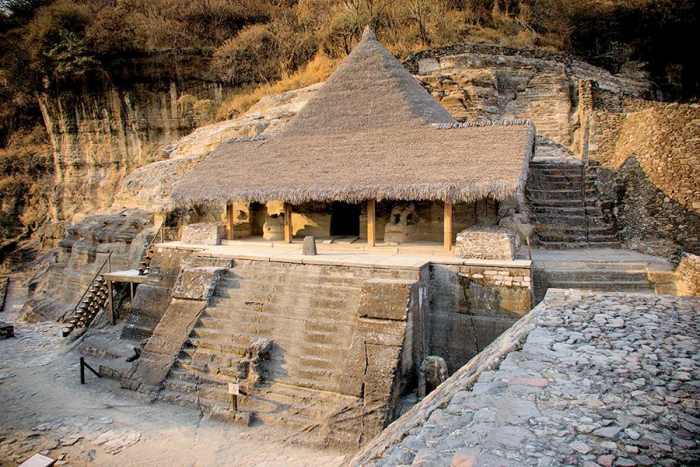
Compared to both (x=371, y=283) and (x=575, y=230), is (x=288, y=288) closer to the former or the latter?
(x=371, y=283)

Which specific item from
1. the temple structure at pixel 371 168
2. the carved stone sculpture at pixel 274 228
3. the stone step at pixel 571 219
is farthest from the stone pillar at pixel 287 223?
the stone step at pixel 571 219

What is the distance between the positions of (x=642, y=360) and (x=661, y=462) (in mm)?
1386

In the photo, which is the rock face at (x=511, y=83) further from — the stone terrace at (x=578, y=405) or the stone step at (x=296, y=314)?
the stone terrace at (x=578, y=405)

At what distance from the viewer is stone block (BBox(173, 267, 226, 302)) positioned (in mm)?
8484

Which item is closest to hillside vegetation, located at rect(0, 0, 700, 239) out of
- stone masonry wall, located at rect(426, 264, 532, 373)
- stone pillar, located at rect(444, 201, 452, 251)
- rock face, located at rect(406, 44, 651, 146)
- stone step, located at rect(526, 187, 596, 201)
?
rock face, located at rect(406, 44, 651, 146)

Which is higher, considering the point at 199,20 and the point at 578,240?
the point at 199,20

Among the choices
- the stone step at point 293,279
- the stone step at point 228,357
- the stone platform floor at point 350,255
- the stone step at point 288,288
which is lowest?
the stone step at point 228,357

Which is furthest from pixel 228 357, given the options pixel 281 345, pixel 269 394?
pixel 269 394

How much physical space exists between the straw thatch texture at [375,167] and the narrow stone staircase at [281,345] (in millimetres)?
2028

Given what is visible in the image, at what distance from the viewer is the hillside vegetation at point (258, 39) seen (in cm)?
2067

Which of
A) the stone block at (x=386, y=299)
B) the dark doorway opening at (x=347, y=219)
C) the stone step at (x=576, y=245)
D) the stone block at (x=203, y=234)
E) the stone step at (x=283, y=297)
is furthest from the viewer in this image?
the dark doorway opening at (x=347, y=219)

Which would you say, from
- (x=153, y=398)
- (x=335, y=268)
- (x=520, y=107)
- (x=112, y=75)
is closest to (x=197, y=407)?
(x=153, y=398)

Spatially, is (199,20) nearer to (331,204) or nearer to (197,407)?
(331,204)

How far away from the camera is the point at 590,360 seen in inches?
141
